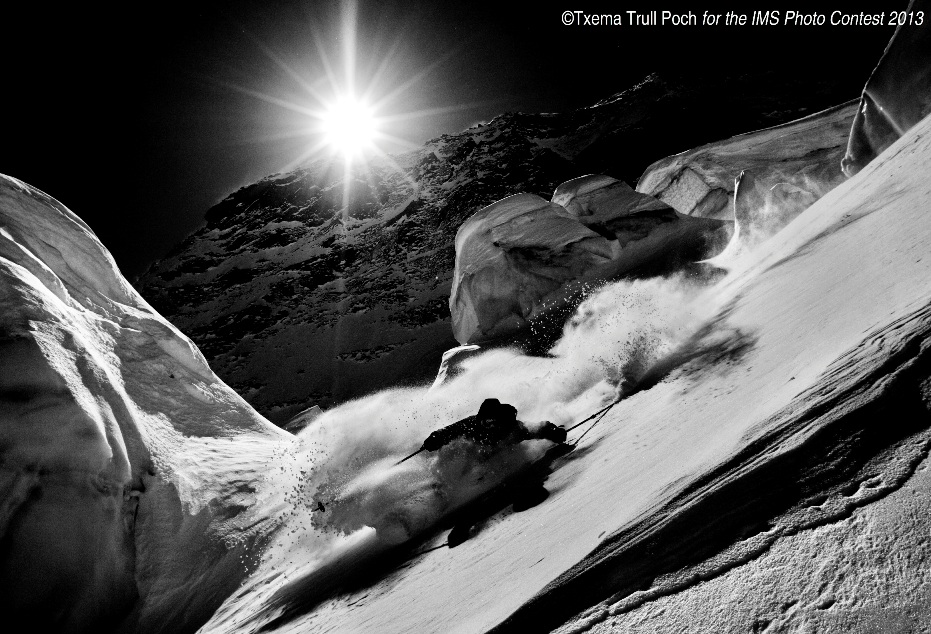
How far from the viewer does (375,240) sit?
71.0 metres

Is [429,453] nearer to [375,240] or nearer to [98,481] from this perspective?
[98,481]

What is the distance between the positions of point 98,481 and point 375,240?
6402 centimetres

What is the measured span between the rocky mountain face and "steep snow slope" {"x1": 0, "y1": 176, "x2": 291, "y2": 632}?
29.9 metres

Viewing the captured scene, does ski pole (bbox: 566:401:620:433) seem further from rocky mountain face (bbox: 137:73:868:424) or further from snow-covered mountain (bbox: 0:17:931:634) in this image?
rocky mountain face (bbox: 137:73:868:424)

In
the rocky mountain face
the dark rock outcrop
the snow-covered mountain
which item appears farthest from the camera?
the rocky mountain face

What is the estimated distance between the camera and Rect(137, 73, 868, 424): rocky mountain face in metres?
50.6

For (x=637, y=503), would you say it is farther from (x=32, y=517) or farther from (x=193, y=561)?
(x=32, y=517)

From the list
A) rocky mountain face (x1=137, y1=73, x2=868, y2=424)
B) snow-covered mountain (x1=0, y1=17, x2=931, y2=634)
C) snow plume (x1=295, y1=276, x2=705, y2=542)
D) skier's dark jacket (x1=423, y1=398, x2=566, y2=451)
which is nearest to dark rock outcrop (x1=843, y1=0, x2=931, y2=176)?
snow-covered mountain (x1=0, y1=17, x2=931, y2=634)

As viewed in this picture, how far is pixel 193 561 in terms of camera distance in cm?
897

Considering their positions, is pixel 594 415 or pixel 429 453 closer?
pixel 594 415

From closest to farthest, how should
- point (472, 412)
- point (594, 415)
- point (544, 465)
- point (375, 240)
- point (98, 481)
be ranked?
1. point (544, 465)
2. point (594, 415)
3. point (98, 481)
4. point (472, 412)
5. point (375, 240)

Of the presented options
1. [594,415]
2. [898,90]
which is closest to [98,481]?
[594,415]

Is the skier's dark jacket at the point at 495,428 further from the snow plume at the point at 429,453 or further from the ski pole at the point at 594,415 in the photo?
the ski pole at the point at 594,415

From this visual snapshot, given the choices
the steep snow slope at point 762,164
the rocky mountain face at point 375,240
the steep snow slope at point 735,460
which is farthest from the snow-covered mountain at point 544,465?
the rocky mountain face at point 375,240
